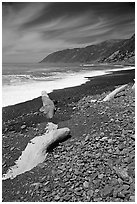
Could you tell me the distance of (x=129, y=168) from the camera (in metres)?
4.90

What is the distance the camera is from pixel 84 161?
17.8ft

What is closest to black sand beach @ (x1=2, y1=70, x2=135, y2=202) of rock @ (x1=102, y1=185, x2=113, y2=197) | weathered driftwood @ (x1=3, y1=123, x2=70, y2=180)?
rock @ (x1=102, y1=185, x2=113, y2=197)

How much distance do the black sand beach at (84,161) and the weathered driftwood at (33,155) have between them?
16cm

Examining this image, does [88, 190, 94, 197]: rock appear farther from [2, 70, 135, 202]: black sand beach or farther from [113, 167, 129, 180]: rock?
[113, 167, 129, 180]: rock

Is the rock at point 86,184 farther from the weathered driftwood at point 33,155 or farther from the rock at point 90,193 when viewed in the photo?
the weathered driftwood at point 33,155

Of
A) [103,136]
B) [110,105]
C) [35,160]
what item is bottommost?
[35,160]

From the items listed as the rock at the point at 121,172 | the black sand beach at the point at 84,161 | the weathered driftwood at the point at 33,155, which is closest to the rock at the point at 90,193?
the black sand beach at the point at 84,161

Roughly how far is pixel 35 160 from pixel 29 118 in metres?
3.62

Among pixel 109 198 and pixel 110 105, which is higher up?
pixel 110 105

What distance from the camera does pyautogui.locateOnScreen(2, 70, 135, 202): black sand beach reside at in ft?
15.1

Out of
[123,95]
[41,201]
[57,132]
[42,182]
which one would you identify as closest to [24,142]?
[57,132]

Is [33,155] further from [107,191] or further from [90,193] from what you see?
[107,191]

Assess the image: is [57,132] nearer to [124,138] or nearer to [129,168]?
[124,138]

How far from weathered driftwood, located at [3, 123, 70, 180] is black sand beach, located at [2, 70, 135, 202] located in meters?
0.16
